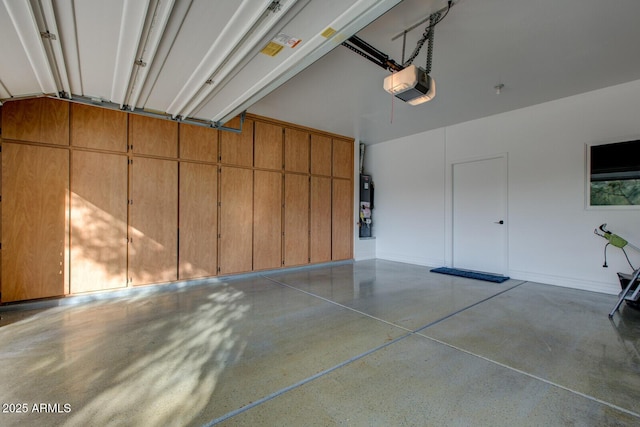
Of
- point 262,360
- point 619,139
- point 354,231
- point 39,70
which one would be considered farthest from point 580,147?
point 39,70

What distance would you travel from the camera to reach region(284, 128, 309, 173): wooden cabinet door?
19.0 feet

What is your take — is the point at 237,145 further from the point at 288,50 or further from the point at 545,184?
the point at 545,184

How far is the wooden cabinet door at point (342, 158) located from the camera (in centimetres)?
667

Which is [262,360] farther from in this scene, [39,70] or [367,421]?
[39,70]

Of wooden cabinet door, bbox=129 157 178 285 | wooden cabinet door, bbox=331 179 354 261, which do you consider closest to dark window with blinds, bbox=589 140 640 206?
wooden cabinet door, bbox=331 179 354 261

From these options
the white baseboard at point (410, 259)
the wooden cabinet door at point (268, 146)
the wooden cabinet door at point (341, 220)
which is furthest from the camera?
the wooden cabinet door at point (341, 220)

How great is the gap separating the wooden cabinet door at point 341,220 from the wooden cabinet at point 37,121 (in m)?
4.78

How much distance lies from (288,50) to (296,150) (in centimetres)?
345

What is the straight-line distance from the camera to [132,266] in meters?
4.18

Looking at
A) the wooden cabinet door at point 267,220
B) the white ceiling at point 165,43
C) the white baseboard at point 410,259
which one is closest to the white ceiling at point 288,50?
the white ceiling at point 165,43

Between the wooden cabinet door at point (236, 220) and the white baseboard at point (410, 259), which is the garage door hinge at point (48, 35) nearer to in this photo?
the wooden cabinet door at point (236, 220)

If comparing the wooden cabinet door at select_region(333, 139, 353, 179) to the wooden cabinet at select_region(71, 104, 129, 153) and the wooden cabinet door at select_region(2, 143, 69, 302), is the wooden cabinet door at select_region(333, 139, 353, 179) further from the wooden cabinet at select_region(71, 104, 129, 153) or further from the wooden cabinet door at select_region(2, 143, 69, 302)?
the wooden cabinet door at select_region(2, 143, 69, 302)

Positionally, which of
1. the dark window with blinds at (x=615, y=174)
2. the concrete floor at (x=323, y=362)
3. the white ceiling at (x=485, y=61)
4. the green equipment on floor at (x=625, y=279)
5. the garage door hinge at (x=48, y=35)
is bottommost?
the concrete floor at (x=323, y=362)

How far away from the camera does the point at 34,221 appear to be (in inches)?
140
